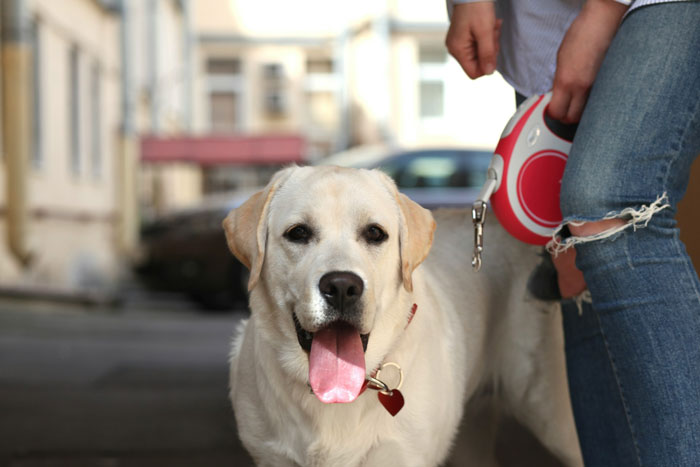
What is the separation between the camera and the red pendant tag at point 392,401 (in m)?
2.41

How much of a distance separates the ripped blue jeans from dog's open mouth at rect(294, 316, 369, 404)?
26.8 inches

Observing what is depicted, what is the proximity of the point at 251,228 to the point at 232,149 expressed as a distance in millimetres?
17557

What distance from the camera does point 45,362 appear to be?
6211 millimetres

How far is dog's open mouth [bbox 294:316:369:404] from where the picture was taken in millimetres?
2314

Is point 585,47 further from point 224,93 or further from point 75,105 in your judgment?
point 224,93

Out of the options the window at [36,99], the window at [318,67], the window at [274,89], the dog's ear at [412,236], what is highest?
the window at [318,67]

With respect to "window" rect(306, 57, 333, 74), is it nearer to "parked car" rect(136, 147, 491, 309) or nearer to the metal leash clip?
"parked car" rect(136, 147, 491, 309)

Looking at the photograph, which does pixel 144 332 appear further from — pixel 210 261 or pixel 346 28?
pixel 346 28

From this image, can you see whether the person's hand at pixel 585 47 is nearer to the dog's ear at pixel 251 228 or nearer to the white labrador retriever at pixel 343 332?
the white labrador retriever at pixel 343 332

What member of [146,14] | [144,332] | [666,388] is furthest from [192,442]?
[146,14]

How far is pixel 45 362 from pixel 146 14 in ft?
52.4

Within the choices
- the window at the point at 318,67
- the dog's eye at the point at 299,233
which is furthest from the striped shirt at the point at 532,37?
the window at the point at 318,67

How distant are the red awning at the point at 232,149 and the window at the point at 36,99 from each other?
17.9 feet

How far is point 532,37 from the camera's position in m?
2.48
